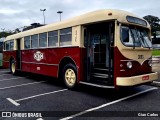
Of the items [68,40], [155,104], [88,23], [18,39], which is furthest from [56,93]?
[18,39]

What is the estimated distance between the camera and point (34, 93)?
9070 millimetres

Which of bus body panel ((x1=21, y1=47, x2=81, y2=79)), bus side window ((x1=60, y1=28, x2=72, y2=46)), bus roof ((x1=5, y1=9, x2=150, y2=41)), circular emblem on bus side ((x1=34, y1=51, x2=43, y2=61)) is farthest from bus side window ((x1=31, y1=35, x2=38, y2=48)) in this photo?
bus side window ((x1=60, y1=28, x2=72, y2=46))

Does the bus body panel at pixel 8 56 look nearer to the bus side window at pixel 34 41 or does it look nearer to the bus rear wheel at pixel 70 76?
the bus side window at pixel 34 41

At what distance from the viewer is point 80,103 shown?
7414 mm

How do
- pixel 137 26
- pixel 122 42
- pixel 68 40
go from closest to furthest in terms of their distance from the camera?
pixel 122 42
pixel 137 26
pixel 68 40

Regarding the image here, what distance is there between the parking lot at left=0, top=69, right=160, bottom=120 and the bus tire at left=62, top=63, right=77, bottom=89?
271mm

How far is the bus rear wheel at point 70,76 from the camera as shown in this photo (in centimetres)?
933

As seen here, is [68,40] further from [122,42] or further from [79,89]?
[122,42]

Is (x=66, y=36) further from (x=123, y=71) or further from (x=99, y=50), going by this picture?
(x=123, y=71)

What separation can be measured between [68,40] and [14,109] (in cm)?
378

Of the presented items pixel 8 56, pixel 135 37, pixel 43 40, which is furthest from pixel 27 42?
pixel 135 37

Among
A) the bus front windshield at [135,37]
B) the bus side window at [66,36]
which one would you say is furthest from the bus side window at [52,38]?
the bus front windshield at [135,37]

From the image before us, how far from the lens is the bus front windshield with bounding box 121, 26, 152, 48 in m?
7.91

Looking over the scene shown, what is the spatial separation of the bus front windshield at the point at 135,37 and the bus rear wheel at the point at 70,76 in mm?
2357
